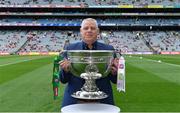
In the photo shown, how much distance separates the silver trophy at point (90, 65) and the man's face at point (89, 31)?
1.42 feet

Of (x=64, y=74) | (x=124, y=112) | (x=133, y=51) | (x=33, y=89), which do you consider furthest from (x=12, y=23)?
(x=64, y=74)

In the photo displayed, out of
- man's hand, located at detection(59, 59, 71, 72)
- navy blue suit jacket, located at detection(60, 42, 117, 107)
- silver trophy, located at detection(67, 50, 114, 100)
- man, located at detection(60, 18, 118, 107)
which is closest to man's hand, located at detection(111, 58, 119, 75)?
man, located at detection(60, 18, 118, 107)

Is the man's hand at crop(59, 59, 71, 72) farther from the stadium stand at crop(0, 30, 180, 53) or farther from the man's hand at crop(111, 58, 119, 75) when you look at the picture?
the stadium stand at crop(0, 30, 180, 53)

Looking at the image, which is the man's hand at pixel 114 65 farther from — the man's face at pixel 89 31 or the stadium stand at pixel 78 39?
the stadium stand at pixel 78 39

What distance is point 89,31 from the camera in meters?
3.95

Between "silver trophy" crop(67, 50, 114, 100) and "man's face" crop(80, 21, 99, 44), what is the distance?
433 millimetres

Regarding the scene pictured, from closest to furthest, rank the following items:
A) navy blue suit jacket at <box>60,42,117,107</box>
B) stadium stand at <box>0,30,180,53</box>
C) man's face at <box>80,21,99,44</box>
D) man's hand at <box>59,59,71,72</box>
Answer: man's hand at <box>59,59,71,72</box> → man's face at <box>80,21,99,44</box> → navy blue suit jacket at <box>60,42,117,107</box> → stadium stand at <box>0,30,180,53</box>

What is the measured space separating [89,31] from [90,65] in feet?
1.83

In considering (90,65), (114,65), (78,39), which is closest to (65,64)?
(90,65)

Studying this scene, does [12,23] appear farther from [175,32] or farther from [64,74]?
[64,74]

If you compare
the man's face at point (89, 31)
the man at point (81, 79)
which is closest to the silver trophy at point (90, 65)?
the man at point (81, 79)

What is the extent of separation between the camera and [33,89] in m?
16.3

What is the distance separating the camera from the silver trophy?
3.45 meters

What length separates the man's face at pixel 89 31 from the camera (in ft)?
12.9
